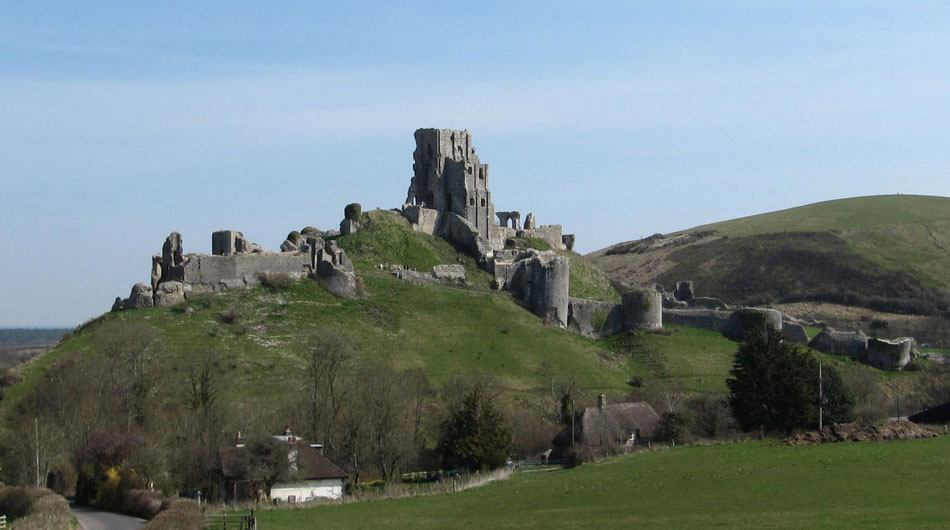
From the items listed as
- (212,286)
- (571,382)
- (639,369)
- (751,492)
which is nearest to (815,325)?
(639,369)

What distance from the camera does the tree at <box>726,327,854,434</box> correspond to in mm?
58653

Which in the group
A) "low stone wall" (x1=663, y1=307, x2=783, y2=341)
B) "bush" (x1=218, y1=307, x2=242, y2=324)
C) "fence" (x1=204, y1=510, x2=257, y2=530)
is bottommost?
"fence" (x1=204, y1=510, x2=257, y2=530)

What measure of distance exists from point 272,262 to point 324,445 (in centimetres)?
2438

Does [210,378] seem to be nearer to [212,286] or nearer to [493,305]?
[212,286]

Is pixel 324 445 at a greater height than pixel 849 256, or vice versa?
pixel 849 256

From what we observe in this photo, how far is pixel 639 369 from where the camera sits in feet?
271

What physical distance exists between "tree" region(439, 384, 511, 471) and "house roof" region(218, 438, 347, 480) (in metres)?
6.17

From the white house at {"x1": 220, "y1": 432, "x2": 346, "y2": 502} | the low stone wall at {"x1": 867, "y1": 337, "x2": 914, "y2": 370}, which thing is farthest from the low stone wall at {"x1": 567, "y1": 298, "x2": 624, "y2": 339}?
the white house at {"x1": 220, "y1": 432, "x2": 346, "y2": 502}

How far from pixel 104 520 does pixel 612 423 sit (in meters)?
26.3

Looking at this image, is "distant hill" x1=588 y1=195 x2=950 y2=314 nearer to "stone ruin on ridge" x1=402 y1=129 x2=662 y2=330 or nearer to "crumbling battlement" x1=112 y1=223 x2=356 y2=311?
"stone ruin on ridge" x1=402 y1=129 x2=662 y2=330

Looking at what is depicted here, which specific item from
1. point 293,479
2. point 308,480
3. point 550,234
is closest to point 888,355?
point 550,234

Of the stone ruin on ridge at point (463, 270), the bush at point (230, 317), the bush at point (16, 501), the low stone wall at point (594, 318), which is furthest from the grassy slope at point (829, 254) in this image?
the bush at point (16, 501)

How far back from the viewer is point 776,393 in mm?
59156

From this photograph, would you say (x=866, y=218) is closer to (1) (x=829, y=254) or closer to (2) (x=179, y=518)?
(1) (x=829, y=254)
